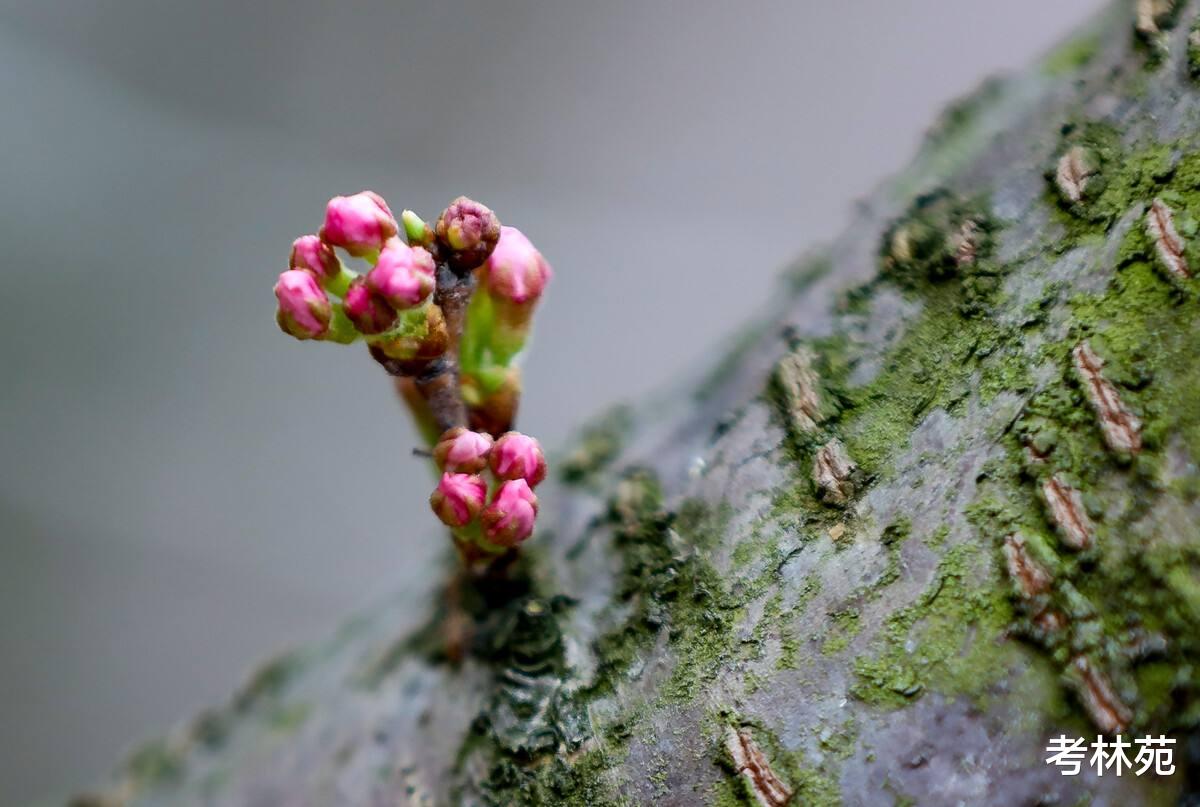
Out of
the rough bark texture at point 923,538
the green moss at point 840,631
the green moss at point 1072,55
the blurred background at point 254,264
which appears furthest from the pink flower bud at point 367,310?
the blurred background at point 254,264

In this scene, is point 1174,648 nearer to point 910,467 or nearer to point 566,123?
point 910,467

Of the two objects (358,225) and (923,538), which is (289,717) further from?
(923,538)

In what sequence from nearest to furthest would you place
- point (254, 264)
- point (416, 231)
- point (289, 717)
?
point (416, 231)
point (289, 717)
point (254, 264)

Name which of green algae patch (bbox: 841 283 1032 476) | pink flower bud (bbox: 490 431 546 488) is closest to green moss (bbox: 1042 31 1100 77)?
green algae patch (bbox: 841 283 1032 476)

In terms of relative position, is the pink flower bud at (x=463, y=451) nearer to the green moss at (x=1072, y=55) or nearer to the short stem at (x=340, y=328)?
the short stem at (x=340, y=328)

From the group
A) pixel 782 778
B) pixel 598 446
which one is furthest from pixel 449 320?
pixel 782 778

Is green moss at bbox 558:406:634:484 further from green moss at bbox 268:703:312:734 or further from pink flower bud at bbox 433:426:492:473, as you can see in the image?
green moss at bbox 268:703:312:734
